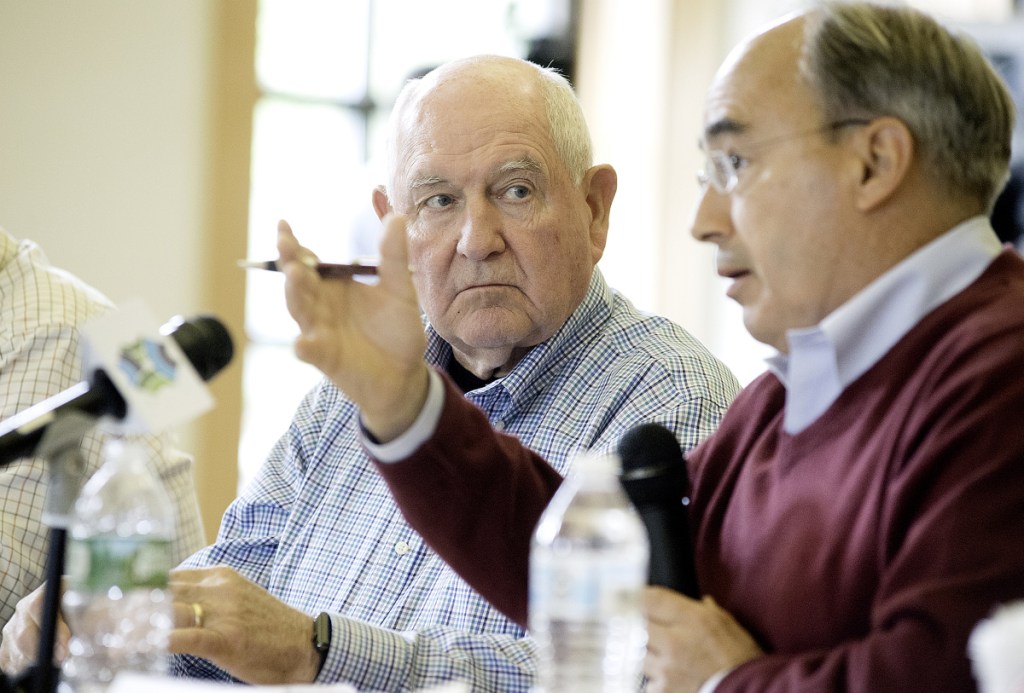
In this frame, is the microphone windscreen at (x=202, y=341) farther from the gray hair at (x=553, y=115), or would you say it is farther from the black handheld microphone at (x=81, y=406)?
the gray hair at (x=553, y=115)

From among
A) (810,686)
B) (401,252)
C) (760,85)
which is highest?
(760,85)

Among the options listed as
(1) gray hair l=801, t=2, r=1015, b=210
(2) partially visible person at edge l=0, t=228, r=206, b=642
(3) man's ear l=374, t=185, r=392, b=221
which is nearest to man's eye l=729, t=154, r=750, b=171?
(1) gray hair l=801, t=2, r=1015, b=210

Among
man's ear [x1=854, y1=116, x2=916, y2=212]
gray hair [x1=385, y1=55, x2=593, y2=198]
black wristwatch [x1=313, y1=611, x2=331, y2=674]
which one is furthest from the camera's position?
gray hair [x1=385, y1=55, x2=593, y2=198]

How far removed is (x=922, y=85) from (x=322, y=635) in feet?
3.44

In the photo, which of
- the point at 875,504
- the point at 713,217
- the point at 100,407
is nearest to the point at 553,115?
the point at 713,217

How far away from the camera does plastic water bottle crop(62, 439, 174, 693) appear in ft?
4.13

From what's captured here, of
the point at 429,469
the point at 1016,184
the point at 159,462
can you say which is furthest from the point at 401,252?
the point at 1016,184

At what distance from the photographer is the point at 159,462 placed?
8.54ft

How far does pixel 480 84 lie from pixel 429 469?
3.10ft

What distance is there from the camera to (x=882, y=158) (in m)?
1.41

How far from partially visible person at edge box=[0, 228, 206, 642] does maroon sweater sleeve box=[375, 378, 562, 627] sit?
2.72 ft

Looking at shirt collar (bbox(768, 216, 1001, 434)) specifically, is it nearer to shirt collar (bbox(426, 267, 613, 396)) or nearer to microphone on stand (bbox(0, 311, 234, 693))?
microphone on stand (bbox(0, 311, 234, 693))

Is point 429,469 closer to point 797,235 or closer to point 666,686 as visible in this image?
point 666,686

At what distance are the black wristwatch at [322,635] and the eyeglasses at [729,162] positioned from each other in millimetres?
785
